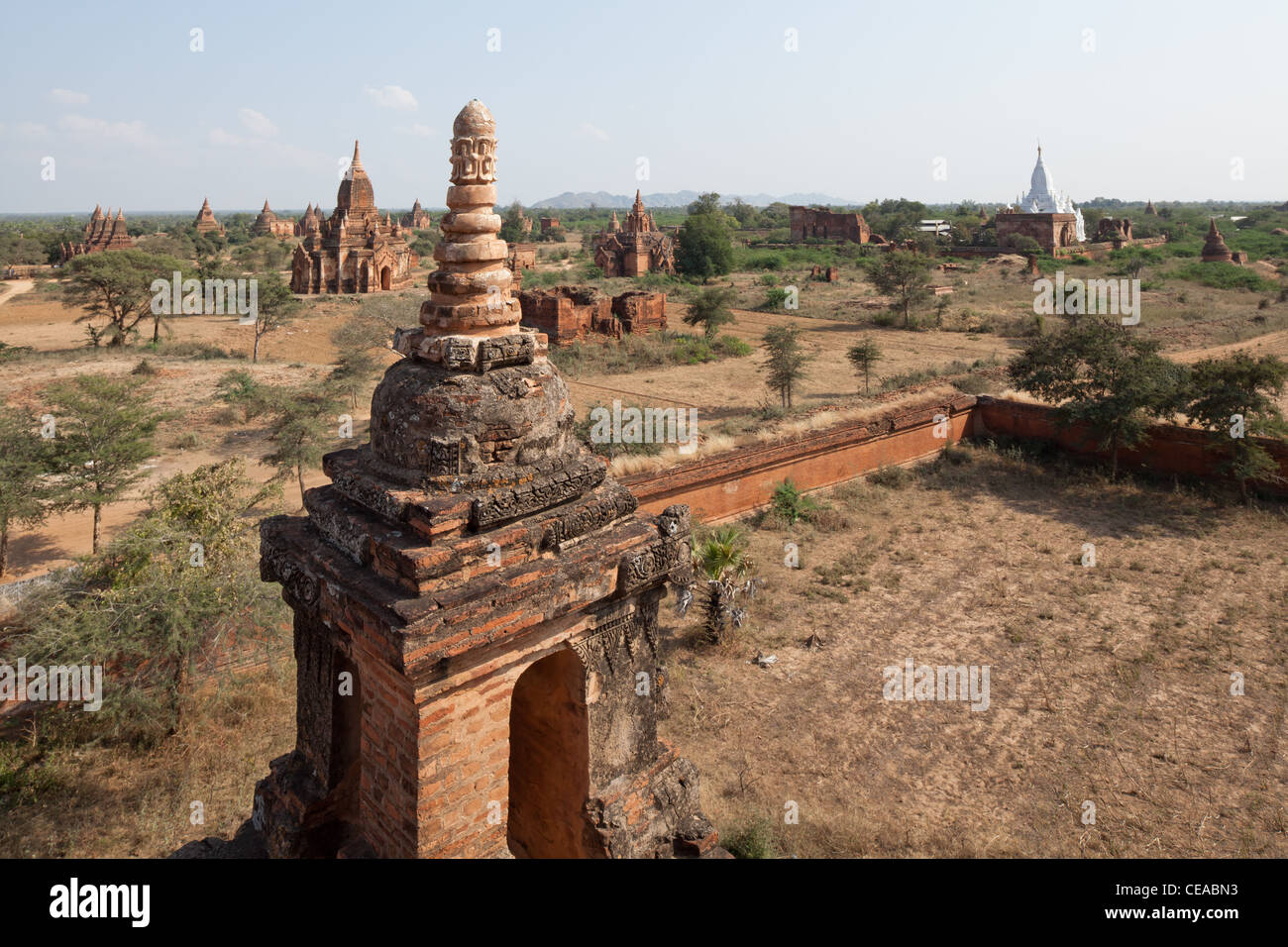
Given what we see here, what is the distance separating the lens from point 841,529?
41.5 feet

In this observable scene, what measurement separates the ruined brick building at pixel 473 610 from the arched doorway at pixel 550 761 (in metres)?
0.01

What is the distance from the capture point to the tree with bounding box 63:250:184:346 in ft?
91.3

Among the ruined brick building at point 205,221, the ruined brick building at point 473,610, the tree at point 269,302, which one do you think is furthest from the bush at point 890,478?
the ruined brick building at point 205,221

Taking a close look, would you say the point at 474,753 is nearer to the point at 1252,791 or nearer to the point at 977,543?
the point at 1252,791

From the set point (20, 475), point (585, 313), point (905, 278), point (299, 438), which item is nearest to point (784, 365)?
point (585, 313)

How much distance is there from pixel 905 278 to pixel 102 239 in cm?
5758

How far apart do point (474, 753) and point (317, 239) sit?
1942 inches

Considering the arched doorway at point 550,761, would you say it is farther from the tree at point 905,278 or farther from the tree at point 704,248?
the tree at point 704,248

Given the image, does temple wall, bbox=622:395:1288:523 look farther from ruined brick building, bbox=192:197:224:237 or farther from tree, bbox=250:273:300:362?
ruined brick building, bbox=192:197:224:237

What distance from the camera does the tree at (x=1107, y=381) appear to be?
13.6m

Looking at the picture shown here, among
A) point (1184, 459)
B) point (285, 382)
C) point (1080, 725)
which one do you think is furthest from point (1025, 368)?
point (285, 382)

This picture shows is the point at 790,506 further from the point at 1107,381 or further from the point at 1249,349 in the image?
the point at 1249,349

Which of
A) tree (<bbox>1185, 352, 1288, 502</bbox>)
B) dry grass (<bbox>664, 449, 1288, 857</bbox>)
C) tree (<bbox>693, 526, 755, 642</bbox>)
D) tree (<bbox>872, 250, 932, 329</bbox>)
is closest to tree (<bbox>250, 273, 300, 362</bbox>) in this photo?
dry grass (<bbox>664, 449, 1288, 857</bbox>)

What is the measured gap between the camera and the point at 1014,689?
27.0 feet
